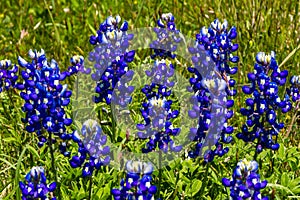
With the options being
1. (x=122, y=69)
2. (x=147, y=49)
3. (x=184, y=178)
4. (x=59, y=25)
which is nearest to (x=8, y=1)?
(x=59, y=25)

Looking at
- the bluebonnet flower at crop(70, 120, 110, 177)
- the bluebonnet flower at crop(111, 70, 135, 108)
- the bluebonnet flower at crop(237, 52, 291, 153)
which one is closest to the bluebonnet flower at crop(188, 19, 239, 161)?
the bluebonnet flower at crop(237, 52, 291, 153)

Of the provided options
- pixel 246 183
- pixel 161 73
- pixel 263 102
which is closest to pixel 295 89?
pixel 263 102

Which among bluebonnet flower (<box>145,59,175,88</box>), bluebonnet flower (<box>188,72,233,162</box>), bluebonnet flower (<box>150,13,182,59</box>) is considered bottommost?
bluebonnet flower (<box>188,72,233,162</box>)

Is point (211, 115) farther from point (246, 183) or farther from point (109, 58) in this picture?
point (109, 58)

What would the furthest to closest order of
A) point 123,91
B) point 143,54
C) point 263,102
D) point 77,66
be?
point 143,54 → point 77,66 → point 123,91 → point 263,102

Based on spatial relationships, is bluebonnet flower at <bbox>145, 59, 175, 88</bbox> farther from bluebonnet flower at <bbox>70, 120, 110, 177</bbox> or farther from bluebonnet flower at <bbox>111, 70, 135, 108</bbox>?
bluebonnet flower at <bbox>70, 120, 110, 177</bbox>

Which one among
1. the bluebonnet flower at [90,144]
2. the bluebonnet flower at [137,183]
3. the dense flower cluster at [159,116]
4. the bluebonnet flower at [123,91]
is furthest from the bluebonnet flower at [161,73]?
the bluebonnet flower at [137,183]
